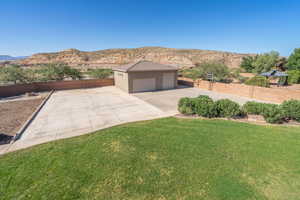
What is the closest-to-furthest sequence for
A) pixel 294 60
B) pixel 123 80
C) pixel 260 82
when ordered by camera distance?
pixel 260 82
pixel 123 80
pixel 294 60

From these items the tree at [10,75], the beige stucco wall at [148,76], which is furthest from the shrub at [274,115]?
the tree at [10,75]

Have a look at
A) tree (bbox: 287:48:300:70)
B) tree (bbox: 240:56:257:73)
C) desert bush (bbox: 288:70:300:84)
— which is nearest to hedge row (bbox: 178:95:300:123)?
desert bush (bbox: 288:70:300:84)

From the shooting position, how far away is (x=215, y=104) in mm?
7621

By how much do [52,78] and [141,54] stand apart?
4321 cm

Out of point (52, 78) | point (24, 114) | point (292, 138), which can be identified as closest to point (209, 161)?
point (292, 138)

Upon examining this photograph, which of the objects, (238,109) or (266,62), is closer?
(238,109)

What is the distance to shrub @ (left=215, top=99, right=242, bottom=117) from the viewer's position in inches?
291

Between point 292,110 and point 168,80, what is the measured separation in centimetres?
1159

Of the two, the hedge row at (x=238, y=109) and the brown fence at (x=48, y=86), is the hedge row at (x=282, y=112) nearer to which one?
the hedge row at (x=238, y=109)

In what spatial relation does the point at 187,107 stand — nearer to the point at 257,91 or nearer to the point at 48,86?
the point at 257,91

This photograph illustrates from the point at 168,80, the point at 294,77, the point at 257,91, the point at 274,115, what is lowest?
the point at 274,115

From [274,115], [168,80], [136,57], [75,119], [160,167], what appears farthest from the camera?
[136,57]

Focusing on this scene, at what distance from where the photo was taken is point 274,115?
6.82 metres

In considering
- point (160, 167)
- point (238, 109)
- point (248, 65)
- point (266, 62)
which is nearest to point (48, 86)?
point (160, 167)
